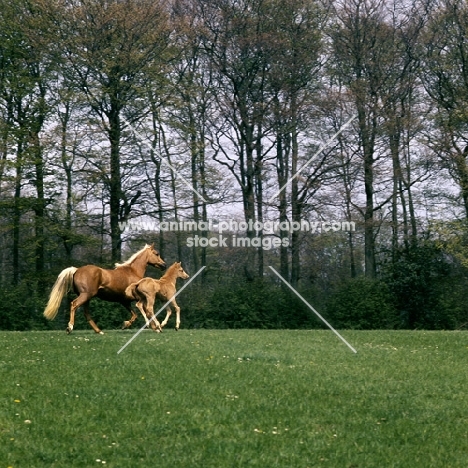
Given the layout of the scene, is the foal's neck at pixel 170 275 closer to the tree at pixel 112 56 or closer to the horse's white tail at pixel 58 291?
the horse's white tail at pixel 58 291

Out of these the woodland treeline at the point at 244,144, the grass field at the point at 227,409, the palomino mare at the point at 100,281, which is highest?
the woodland treeline at the point at 244,144

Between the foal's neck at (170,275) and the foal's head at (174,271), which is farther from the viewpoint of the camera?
the foal's head at (174,271)

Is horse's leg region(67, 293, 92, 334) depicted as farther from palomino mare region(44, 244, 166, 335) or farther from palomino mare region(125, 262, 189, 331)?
palomino mare region(125, 262, 189, 331)

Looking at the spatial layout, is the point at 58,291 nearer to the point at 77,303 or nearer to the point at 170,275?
the point at 77,303

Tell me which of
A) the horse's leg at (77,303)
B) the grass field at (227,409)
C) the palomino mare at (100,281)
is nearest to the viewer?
the grass field at (227,409)

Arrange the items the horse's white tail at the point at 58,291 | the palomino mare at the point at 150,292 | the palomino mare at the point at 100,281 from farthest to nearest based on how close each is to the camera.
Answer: the palomino mare at the point at 150,292
the palomino mare at the point at 100,281
the horse's white tail at the point at 58,291

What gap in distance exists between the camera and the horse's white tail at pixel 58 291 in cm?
1816

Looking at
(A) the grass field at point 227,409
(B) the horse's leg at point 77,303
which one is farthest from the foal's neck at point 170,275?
(A) the grass field at point 227,409

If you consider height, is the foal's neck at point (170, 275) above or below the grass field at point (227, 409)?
above

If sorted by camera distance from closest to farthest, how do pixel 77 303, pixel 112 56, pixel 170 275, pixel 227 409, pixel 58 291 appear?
1. pixel 227 409
2. pixel 58 291
3. pixel 77 303
4. pixel 170 275
5. pixel 112 56

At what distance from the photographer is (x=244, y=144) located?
38.8 m

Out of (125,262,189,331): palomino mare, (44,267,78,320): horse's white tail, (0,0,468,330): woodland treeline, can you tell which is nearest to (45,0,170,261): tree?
(0,0,468,330): woodland treeline

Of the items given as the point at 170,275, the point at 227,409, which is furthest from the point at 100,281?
the point at 227,409

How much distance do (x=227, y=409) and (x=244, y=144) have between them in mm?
30138
